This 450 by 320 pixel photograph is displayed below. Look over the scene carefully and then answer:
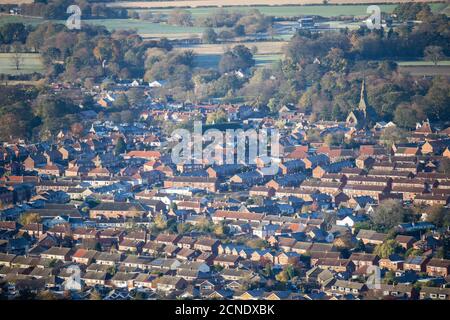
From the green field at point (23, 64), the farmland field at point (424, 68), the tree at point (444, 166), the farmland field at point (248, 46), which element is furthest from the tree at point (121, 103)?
the tree at point (444, 166)

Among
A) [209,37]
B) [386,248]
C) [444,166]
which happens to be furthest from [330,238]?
[209,37]

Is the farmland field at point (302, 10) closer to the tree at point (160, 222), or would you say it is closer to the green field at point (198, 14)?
the green field at point (198, 14)

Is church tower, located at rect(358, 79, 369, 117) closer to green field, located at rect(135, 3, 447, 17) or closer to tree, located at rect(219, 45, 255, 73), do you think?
tree, located at rect(219, 45, 255, 73)

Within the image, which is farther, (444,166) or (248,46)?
(248,46)

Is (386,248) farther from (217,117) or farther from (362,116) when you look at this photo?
(217,117)

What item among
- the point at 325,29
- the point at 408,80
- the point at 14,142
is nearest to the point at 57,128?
the point at 14,142

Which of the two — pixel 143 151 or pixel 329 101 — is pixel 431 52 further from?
pixel 143 151
